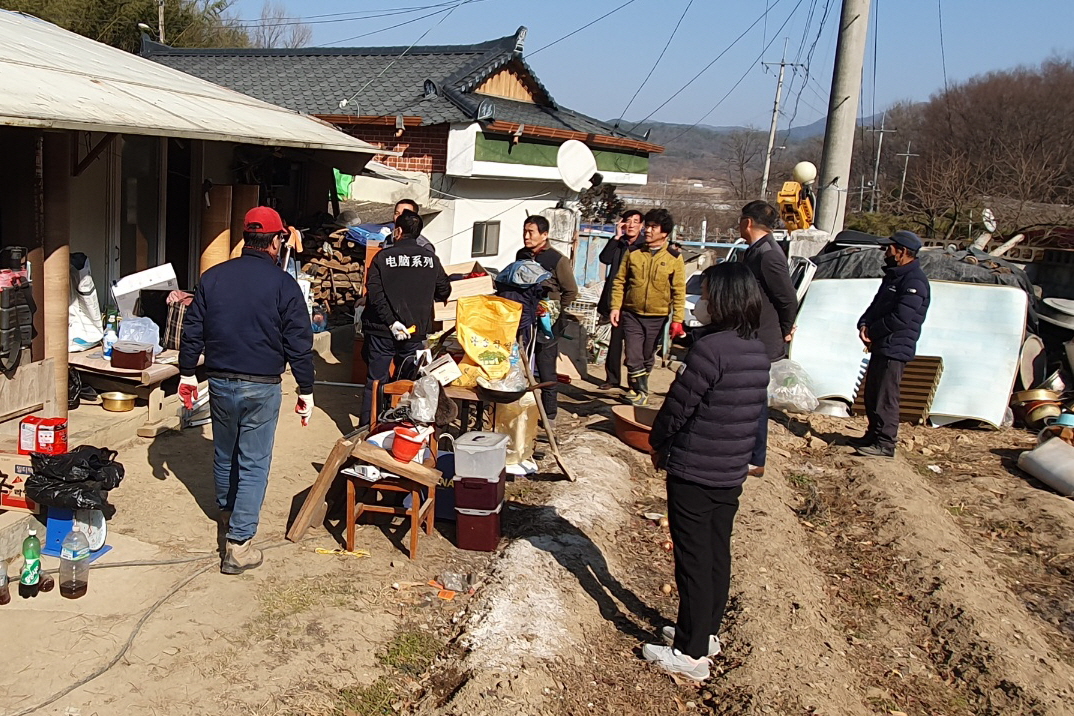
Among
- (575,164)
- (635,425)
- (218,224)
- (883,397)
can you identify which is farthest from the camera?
(575,164)

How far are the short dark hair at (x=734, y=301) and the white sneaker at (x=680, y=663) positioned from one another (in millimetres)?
1604

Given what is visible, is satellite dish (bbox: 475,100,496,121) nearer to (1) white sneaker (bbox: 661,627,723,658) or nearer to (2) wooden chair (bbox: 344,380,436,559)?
(2) wooden chair (bbox: 344,380,436,559)

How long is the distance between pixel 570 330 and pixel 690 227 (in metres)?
37.9

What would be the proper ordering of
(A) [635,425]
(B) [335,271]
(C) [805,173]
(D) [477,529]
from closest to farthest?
1. (D) [477,529]
2. (A) [635,425]
3. (B) [335,271]
4. (C) [805,173]

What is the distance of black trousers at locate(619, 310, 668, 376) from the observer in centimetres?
840

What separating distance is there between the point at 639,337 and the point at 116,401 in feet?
14.3

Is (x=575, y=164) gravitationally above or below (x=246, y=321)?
above

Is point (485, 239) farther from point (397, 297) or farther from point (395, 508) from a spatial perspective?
point (395, 508)

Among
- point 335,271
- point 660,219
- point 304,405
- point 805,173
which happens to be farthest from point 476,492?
point 805,173

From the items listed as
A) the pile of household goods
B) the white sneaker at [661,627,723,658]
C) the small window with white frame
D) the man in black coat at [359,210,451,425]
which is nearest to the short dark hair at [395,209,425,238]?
the man in black coat at [359,210,451,425]

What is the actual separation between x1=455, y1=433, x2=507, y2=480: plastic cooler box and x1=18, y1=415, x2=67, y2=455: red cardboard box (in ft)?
7.20

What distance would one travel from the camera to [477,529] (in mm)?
5695

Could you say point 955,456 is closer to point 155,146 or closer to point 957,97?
point 155,146

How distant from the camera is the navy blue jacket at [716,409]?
420 cm
